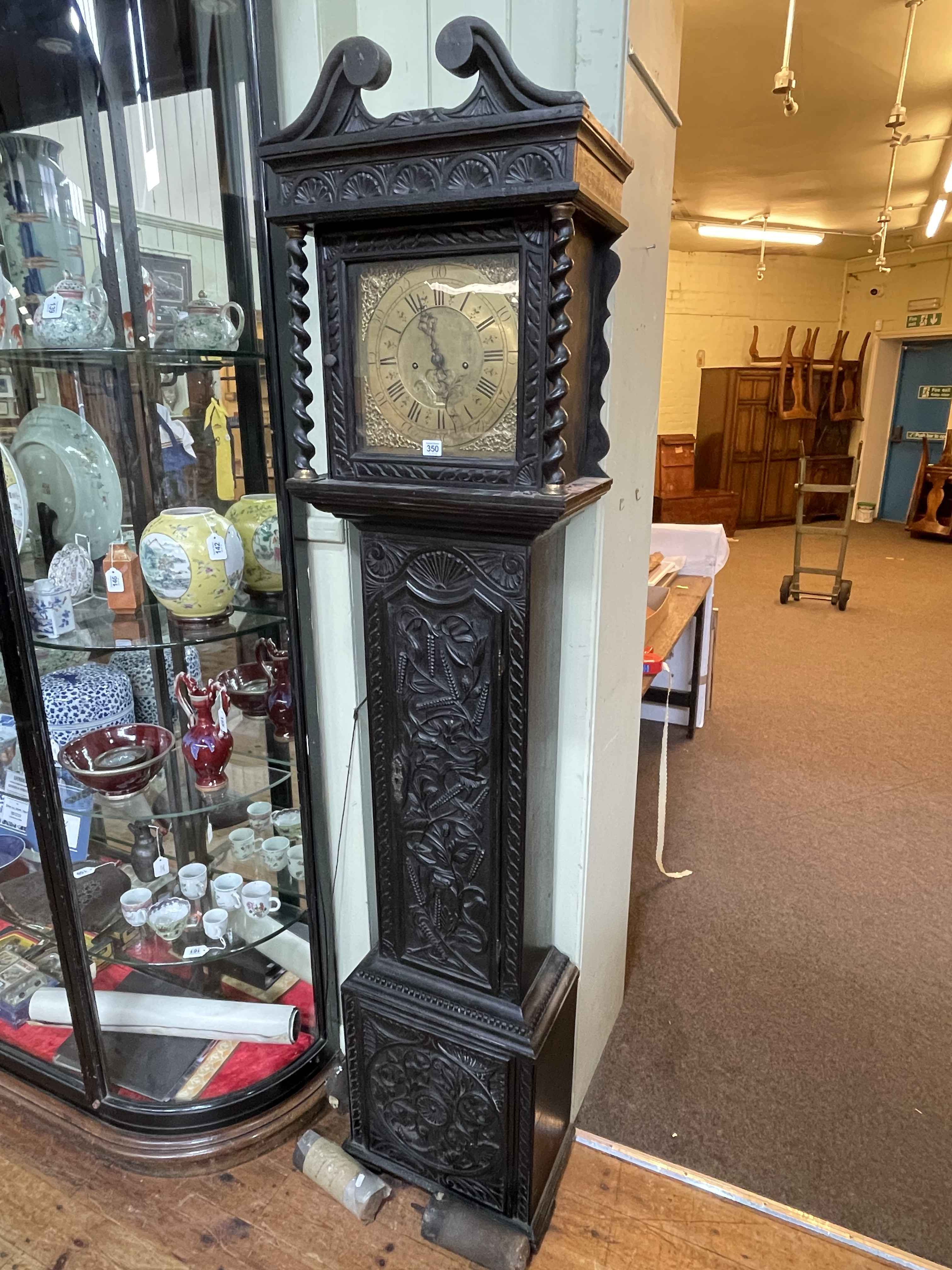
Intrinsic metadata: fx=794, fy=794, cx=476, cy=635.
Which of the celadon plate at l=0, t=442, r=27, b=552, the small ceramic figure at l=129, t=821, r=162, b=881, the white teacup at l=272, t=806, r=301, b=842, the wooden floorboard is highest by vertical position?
the celadon plate at l=0, t=442, r=27, b=552

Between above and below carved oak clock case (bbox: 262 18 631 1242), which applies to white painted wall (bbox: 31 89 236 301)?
above

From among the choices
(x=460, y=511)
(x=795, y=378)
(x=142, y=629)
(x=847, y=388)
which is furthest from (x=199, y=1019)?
(x=847, y=388)

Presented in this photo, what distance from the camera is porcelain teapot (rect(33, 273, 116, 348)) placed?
4.42 ft

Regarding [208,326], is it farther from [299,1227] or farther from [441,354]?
[299,1227]

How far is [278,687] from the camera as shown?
1595 mm

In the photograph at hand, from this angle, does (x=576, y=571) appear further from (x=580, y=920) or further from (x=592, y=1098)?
(x=592, y=1098)

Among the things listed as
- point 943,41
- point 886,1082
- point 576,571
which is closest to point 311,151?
point 576,571

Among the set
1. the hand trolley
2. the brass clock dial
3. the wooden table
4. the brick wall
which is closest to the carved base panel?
the brass clock dial

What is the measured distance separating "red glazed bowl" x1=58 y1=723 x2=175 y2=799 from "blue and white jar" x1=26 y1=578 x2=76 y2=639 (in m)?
0.26

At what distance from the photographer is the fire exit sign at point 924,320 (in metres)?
7.82

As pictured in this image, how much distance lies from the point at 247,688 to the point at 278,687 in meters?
0.11

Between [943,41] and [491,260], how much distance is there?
144 inches

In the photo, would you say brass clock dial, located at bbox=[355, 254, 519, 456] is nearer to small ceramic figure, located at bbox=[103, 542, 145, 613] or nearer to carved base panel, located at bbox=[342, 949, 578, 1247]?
small ceramic figure, located at bbox=[103, 542, 145, 613]

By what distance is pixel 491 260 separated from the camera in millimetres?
1008
